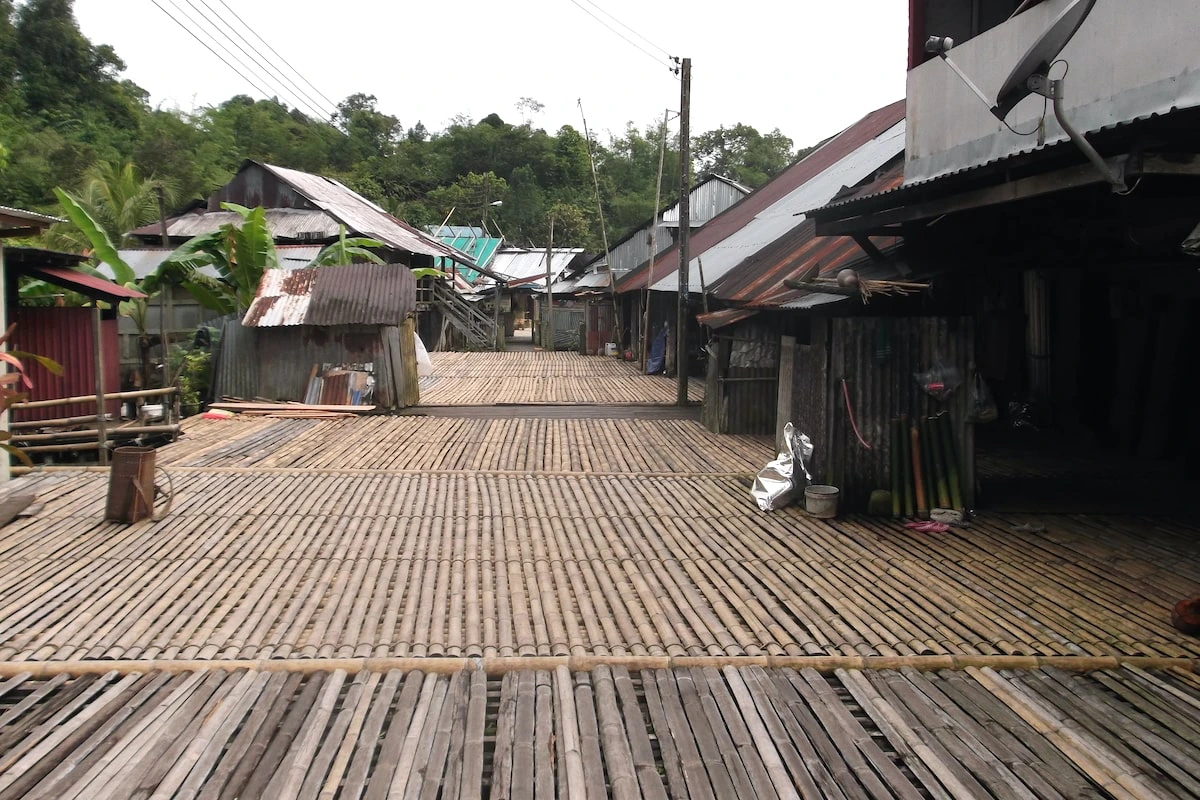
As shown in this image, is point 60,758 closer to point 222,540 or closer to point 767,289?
point 222,540

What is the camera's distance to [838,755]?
136 inches

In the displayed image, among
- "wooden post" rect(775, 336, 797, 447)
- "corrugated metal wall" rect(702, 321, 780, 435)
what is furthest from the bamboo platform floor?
"wooden post" rect(775, 336, 797, 447)

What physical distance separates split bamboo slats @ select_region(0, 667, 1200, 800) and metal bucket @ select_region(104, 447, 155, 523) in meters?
2.79

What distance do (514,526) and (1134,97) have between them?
5119 millimetres

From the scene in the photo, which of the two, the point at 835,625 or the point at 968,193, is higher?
the point at 968,193

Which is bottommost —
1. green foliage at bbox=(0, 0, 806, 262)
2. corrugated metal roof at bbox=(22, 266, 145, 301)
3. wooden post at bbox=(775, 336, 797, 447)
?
wooden post at bbox=(775, 336, 797, 447)

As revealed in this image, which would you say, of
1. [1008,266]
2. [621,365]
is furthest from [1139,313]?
[621,365]

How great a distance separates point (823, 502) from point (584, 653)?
3.36m

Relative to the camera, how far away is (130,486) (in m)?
6.66

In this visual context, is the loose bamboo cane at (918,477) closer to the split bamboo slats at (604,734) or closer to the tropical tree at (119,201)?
the split bamboo slats at (604,734)

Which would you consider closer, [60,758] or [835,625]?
[60,758]

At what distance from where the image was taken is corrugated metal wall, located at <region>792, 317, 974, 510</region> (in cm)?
715

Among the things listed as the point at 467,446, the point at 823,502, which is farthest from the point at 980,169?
the point at 467,446

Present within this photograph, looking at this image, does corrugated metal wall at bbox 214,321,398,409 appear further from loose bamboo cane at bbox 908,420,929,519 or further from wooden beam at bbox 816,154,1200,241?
loose bamboo cane at bbox 908,420,929,519
